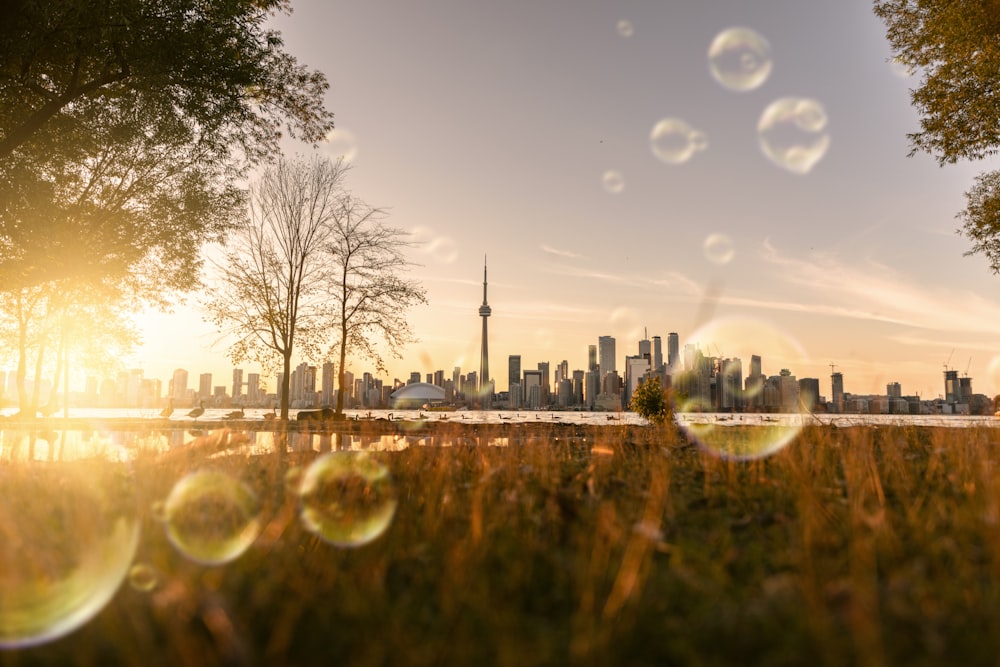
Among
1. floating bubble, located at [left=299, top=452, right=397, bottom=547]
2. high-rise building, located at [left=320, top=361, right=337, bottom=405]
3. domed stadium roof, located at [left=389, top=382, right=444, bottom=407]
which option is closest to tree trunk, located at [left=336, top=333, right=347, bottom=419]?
high-rise building, located at [left=320, top=361, right=337, bottom=405]

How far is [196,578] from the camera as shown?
3.43 metres

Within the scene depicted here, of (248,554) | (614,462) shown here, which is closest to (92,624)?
(248,554)

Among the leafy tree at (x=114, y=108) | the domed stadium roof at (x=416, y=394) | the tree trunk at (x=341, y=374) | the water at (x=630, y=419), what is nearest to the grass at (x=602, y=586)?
the water at (x=630, y=419)

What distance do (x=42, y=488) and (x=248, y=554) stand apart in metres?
4.57

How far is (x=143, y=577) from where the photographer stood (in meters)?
3.50

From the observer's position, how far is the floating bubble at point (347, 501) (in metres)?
4.46

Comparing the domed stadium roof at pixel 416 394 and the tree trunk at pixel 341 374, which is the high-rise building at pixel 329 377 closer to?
the tree trunk at pixel 341 374

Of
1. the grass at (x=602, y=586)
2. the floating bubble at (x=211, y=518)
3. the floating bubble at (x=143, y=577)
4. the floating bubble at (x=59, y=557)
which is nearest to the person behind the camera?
the grass at (x=602, y=586)

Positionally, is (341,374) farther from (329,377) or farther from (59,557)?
(329,377)

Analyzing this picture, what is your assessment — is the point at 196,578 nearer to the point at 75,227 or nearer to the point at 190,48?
the point at 190,48

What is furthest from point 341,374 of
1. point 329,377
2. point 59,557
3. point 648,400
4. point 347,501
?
point 329,377

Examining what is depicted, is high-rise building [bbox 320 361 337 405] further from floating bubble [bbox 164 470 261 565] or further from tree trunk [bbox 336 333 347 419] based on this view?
floating bubble [bbox 164 470 261 565]

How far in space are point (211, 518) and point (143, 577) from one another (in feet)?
4.46

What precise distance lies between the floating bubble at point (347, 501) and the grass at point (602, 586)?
164 millimetres
